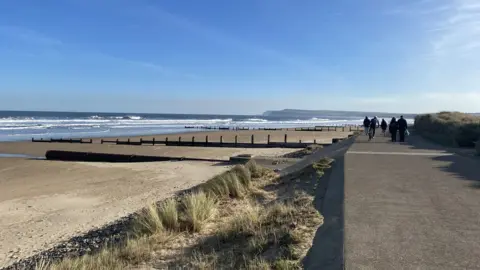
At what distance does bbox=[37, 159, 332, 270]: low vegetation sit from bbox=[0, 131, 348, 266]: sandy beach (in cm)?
238

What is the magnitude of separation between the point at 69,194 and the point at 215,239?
918 centimetres

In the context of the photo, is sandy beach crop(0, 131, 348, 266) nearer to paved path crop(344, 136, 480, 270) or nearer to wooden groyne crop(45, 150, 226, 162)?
wooden groyne crop(45, 150, 226, 162)

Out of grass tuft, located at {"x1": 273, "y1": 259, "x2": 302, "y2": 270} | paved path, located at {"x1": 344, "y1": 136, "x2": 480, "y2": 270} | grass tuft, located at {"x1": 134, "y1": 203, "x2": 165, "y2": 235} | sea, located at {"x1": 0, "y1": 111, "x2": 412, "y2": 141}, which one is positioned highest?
paved path, located at {"x1": 344, "y1": 136, "x2": 480, "y2": 270}

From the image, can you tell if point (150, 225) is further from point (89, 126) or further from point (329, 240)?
point (89, 126)

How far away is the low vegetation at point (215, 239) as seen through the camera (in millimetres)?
5594

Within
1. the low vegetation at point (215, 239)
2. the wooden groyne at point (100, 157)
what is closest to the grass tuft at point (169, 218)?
the low vegetation at point (215, 239)

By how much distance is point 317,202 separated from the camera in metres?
8.23

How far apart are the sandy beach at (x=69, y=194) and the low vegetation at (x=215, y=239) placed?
93.7 inches

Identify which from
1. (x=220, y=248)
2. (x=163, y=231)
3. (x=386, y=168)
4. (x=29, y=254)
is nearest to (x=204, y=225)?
(x=163, y=231)

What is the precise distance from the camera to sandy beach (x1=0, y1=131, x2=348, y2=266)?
31.1ft

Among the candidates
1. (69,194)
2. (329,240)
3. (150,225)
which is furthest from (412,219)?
(69,194)

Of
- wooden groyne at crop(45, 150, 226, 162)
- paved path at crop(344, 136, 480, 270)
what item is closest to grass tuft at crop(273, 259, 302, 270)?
paved path at crop(344, 136, 480, 270)

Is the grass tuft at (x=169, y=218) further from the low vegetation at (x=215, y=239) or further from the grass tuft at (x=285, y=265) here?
the grass tuft at (x=285, y=265)

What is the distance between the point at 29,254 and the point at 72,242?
792 mm
